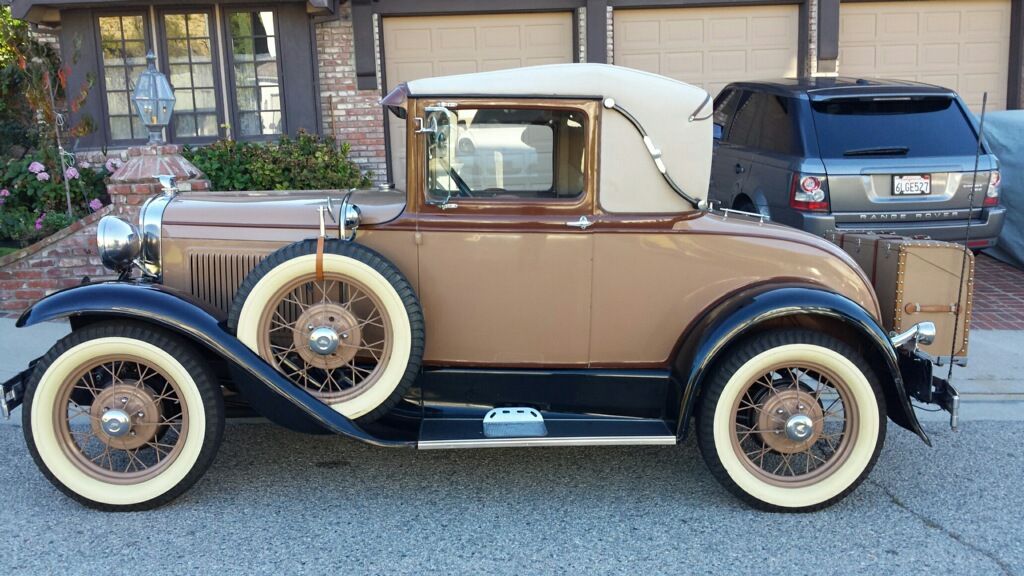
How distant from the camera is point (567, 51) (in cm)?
1040

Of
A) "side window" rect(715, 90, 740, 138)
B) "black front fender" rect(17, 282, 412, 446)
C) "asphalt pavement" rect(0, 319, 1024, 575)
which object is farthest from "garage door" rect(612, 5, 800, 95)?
"black front fender" rect(17, 282, 412, 446)

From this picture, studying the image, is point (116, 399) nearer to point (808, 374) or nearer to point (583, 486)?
point (583, 486)

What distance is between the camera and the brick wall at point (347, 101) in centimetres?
1001

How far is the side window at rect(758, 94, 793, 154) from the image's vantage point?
7.10 metres

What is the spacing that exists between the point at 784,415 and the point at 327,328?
2.04 m

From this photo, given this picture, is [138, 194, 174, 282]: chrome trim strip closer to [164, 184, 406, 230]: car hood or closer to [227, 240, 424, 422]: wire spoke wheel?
[164, 184, 406, 230]: car hood

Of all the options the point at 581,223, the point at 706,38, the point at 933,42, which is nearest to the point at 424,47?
the point at 706,38

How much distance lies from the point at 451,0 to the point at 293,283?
7.07 metres

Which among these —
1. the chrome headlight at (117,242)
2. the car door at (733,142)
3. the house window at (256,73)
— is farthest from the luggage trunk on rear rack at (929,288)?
the house window at (256,73)

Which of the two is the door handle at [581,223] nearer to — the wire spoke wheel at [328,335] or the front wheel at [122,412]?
the wire spoke wheel at [328,335]

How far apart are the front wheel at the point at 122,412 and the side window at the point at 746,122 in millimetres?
5423

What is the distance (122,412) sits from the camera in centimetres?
382

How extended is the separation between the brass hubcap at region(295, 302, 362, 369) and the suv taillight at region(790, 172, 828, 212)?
4169 mm

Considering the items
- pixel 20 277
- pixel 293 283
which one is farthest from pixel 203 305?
pixel 20 277
